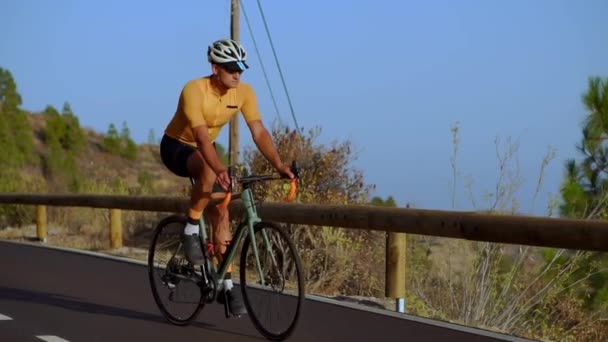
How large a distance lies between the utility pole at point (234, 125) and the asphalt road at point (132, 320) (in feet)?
31.6

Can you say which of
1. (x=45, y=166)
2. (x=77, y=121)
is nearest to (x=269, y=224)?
(x=45, y=166)

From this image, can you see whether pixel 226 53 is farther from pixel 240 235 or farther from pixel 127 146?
pixel 127 146

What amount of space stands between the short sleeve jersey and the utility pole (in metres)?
12.8

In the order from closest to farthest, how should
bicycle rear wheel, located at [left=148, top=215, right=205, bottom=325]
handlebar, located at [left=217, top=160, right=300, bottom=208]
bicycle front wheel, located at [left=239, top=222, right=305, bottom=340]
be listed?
1. bicycle front wheel, located at [left=239, top=222, right=305, bottom=340]
2. handlebar, located at [left=217, top=160, right=300, bottom=208]
3. bicycle rear wheel, located at [left=148, top=215, right=205, bottom=325]

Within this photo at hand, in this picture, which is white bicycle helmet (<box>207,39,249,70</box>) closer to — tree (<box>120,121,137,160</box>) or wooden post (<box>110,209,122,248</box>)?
wooden post (<box>110,209,122,248</box>)

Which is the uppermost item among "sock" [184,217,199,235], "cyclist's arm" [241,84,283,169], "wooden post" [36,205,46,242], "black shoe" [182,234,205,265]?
"cyclist's arm" [241,84,283,169]

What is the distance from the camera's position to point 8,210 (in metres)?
23.9

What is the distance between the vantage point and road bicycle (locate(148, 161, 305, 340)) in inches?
314

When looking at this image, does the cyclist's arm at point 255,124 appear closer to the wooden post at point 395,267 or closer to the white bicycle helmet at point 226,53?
the white bicycle helmet at point 226,53

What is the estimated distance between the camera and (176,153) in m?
8.70

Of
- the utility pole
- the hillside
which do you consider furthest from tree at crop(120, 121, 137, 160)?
the utility pole

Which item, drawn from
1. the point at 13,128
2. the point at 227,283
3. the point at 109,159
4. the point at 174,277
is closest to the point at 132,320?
the point at 174,277

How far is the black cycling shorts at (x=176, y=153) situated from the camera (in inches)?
340

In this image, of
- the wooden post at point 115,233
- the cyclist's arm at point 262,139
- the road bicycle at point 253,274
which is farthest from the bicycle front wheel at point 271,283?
the wooden post at point 115,233
